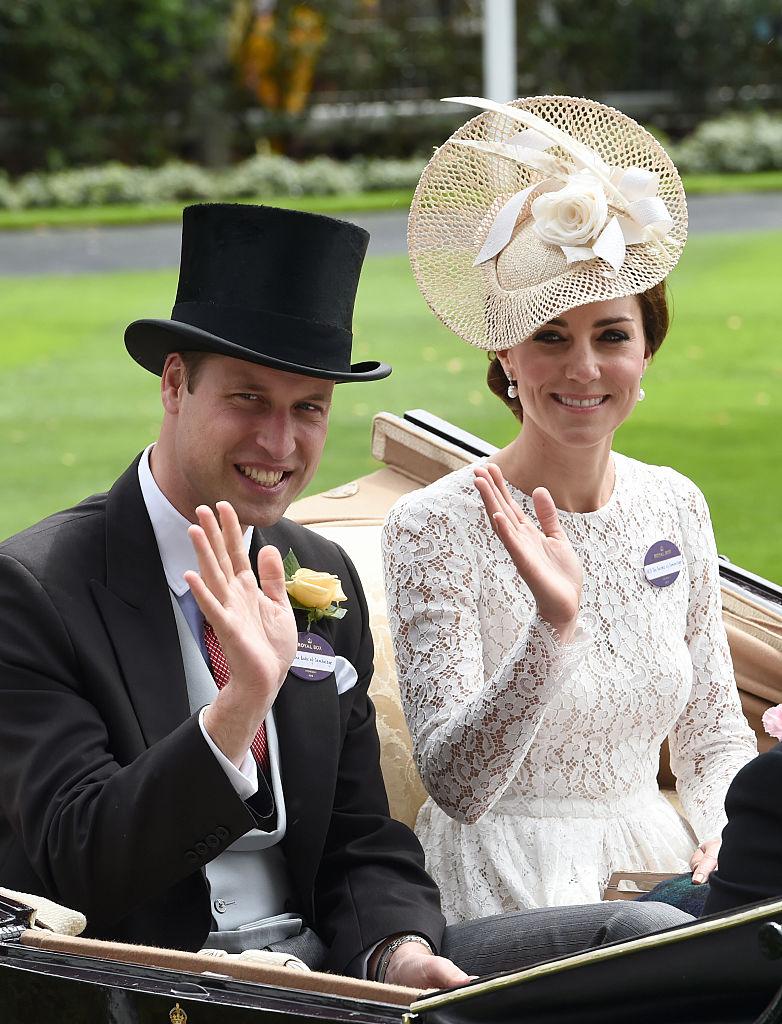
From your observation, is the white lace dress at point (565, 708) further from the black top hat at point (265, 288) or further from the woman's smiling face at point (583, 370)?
the black top hat at point (265, 288)

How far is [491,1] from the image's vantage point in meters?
14.1

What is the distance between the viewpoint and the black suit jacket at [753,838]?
5.12 ft

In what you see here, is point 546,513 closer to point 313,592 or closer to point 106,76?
point 313,592

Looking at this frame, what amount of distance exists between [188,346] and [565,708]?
0.86 metres

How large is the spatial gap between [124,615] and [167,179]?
17381mm

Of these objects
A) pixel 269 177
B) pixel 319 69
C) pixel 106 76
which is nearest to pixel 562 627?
pixel 269 177

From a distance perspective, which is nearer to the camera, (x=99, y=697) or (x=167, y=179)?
(x=99, y=697)

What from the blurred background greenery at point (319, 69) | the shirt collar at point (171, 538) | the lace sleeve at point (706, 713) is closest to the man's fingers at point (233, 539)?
the shirt collar at point (171, 538)

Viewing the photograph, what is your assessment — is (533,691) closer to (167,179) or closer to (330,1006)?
(330,1006)

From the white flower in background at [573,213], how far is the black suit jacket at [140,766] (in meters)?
0.68

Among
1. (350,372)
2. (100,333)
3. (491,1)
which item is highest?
(491,1)

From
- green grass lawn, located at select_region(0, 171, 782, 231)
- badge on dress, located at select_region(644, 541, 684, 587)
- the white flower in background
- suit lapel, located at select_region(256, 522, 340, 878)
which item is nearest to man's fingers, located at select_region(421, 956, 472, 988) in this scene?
suit lapel, located at select_region(256, 522, 340, 878)

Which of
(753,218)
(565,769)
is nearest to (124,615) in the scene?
(565,769)

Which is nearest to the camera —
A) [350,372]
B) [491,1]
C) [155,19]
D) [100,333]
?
[350,372]
